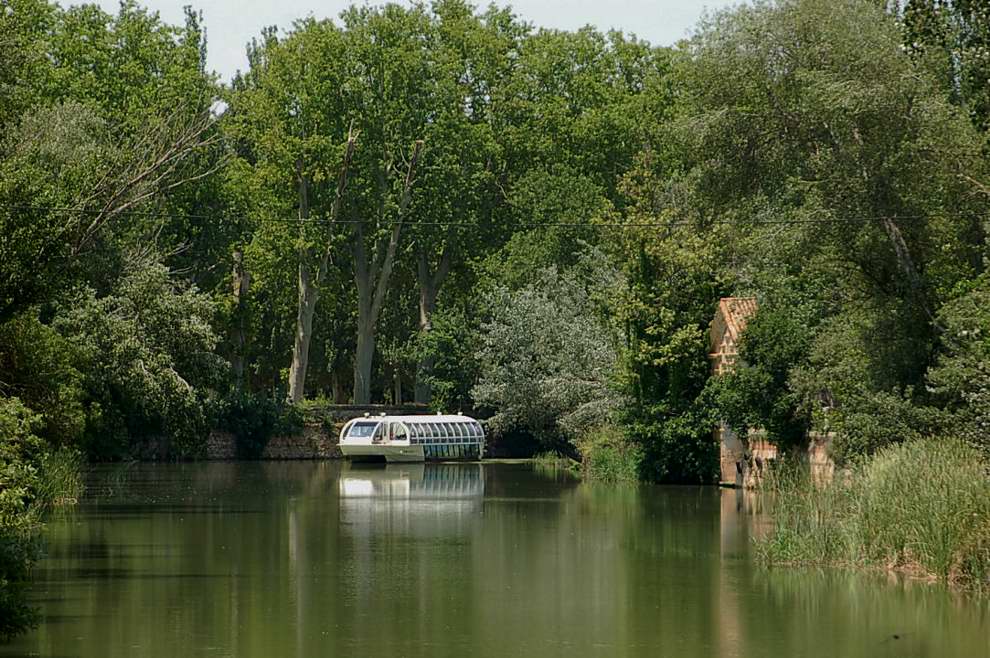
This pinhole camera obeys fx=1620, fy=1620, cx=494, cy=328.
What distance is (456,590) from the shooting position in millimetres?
23344

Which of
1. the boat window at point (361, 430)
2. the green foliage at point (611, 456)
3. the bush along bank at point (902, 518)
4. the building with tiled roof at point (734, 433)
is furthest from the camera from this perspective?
the boat window at point (361, 430)

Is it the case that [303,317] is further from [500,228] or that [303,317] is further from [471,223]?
[500,228]

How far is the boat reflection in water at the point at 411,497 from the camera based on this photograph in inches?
1367

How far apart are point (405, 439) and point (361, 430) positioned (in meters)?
2.07

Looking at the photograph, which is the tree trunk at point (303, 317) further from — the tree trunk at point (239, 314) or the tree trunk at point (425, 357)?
the tree trunk at point (425, 357)

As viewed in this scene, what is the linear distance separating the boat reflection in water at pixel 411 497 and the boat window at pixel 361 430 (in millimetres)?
1264

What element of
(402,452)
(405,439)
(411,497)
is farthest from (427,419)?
(411,497)

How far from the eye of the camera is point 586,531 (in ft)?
109

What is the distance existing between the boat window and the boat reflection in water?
4.15 ft

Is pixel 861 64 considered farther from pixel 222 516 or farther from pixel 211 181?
pixel 211 181

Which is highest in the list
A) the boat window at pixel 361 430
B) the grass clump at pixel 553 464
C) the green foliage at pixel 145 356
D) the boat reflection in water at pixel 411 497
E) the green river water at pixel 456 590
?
the green foliage at pixel 145 356

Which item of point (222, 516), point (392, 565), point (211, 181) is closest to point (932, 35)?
point (392, 565)

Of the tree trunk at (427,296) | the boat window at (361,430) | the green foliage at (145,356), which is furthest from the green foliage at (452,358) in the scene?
the green foliage at (145,356)

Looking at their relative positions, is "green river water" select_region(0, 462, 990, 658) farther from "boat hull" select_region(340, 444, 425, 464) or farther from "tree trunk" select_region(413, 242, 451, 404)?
"tree trunk" select_region(413, 242, 451, 404)
